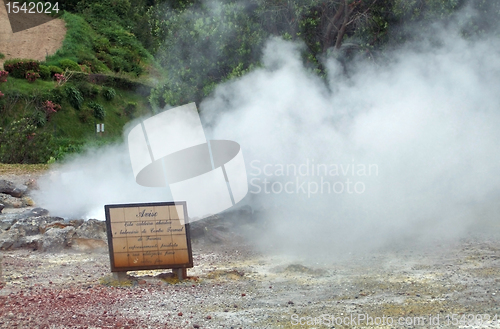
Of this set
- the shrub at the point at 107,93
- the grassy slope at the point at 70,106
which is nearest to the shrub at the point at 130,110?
the grassy slope at the point at 70,106

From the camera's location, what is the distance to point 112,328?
14.2 feet

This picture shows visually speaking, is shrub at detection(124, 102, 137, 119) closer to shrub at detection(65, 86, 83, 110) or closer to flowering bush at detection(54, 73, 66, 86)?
shrub at detection(65, 86, 83, 110)

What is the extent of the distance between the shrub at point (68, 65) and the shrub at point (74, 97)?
206 cm

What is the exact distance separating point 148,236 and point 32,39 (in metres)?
26.8

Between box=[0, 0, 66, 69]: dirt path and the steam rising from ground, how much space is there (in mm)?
20425

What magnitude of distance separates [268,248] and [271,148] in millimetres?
2316

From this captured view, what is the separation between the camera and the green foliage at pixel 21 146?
665 inches

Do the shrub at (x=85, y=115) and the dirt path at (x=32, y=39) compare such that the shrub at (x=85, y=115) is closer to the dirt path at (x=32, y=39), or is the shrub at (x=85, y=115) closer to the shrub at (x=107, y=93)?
the shrub at (x=107, y=93)

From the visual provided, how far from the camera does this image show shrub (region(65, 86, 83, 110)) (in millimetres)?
25078

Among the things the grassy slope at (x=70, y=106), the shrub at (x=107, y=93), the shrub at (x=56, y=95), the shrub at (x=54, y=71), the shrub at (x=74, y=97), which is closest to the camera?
the grassy slope at (x=70, y=106)

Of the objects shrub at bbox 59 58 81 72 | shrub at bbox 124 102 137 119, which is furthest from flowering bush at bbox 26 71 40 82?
shrub at bbox 124 102 137 119

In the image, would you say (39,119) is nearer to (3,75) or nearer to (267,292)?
(3,75)

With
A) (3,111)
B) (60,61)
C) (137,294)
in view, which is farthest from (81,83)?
(137,294)

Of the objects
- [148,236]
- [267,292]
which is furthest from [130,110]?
[267,292]
